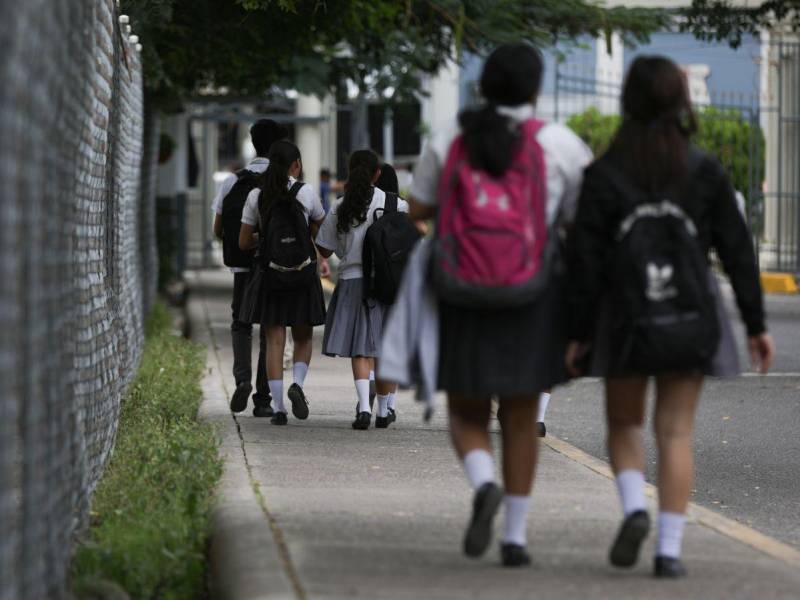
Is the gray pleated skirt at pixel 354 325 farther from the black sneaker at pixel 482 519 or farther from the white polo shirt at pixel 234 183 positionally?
the black sneaker at pixel 482 519

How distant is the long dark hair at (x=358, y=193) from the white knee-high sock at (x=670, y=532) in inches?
171

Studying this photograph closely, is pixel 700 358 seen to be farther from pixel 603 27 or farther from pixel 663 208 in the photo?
pixel 603 27

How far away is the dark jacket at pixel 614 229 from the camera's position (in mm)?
5445

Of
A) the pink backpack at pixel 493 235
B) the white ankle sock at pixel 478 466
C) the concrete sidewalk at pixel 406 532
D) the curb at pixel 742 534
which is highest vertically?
the pink backpack at pixel 493 235

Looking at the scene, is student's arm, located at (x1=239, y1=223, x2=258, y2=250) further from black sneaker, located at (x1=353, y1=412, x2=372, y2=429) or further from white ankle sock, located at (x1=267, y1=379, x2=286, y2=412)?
black sneaker, located at (x1=353, y1=412, x2=372, y2=429)

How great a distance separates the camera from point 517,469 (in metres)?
5.64

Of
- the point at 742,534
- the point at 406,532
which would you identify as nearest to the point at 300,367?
the point at 406,532

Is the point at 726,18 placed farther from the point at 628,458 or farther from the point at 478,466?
the point at 478,466

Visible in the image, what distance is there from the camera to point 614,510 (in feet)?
22.9

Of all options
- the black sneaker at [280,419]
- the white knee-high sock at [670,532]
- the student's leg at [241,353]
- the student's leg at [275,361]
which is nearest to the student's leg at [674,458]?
the white knee-high sock at [670,532]

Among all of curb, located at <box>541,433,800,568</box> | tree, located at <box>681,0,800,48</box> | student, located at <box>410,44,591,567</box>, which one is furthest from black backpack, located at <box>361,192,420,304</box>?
tree, located at <box>681,0,800,48</box>

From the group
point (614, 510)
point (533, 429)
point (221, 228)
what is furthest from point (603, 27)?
point (533, 429)

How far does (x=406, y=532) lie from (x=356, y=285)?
11.7 ft

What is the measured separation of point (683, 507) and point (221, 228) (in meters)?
5.45
